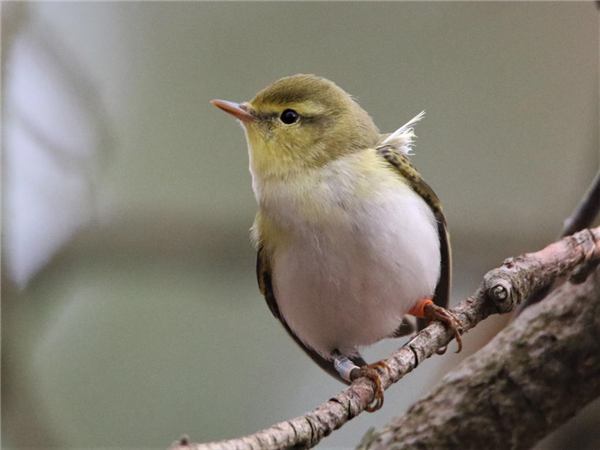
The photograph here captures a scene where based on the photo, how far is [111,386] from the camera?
1018 millimetres

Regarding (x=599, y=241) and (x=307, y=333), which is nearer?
(x=599, y=241)

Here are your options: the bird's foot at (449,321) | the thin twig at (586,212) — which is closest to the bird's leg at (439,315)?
the bird's foot at (449,321)

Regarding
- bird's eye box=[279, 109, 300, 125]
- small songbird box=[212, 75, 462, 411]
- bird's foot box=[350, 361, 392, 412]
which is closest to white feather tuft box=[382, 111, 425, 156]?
small songbird box=[212, 75, 462, 411]

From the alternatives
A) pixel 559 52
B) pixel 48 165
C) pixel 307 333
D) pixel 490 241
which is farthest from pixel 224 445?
pixel 559 52

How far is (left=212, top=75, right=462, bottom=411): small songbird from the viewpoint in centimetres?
75

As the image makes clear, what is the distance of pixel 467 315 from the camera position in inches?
24.2

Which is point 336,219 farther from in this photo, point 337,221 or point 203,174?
point 203,174

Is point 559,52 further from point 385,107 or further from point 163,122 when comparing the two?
point 163,122

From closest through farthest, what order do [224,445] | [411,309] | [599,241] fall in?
[224,445]
[599,241]
[411,309]

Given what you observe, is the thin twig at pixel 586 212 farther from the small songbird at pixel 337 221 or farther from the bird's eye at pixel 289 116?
the bird's eye at pixel 289 116

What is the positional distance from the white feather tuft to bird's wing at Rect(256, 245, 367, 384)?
0.66 feet

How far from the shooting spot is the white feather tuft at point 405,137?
2.18 ft

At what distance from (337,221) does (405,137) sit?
119 mm

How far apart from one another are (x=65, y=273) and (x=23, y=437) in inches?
10.4
